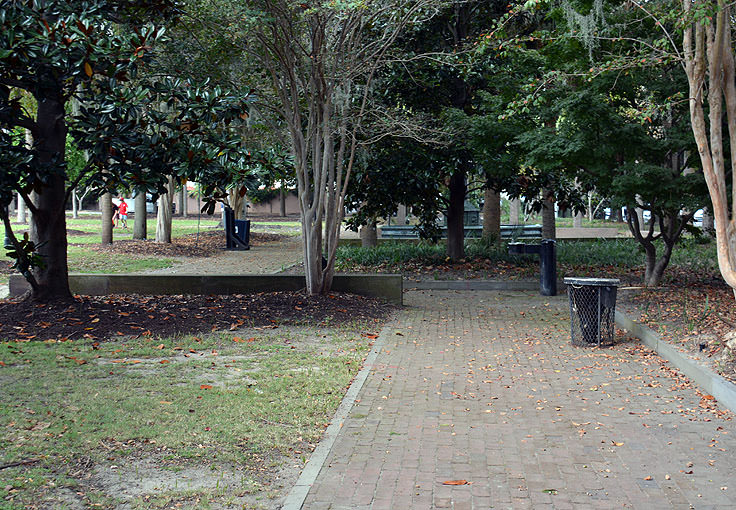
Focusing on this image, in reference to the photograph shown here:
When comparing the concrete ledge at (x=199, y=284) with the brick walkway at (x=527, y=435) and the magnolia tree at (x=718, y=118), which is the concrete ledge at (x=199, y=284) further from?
the magnolia tree at (x=718, y=118)

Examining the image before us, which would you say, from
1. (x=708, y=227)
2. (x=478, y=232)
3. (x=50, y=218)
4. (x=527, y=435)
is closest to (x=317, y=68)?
(x=50, y=218)

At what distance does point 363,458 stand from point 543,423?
172 centimetres

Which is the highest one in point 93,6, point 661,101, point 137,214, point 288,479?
point 93,6

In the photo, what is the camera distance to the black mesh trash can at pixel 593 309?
977 centimetres

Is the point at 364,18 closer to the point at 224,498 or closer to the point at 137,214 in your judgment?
the point at 224,498

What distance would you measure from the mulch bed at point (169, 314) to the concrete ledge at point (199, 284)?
0.27 m

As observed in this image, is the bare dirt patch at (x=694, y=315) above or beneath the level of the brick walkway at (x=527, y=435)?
above

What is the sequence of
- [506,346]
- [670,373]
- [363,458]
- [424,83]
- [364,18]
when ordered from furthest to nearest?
[424,83] → [364,18] → [506,346] → [670,373] → [363,458]

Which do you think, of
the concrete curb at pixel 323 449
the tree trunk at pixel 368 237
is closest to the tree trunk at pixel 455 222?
the tree trunk at pixel 368 237

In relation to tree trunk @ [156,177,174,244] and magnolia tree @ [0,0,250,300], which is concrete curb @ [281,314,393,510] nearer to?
magnolia tree @ [0,0,250,300]

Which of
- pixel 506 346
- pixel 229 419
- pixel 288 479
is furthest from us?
pixel 506 346

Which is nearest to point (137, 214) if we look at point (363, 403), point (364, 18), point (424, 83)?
point (424, 83)

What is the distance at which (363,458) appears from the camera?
5457mm

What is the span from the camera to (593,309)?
9.83 meters
